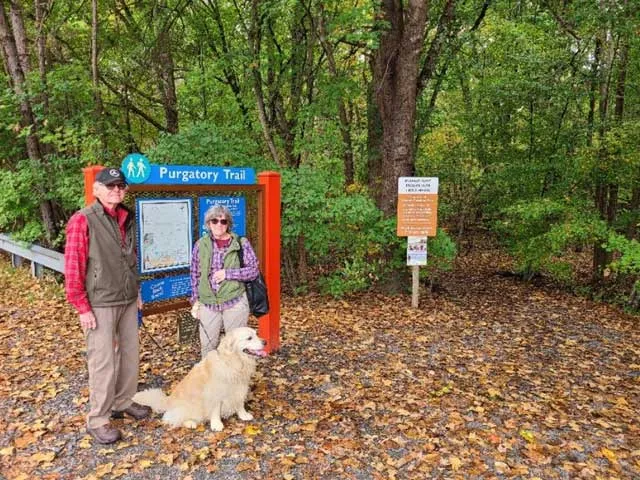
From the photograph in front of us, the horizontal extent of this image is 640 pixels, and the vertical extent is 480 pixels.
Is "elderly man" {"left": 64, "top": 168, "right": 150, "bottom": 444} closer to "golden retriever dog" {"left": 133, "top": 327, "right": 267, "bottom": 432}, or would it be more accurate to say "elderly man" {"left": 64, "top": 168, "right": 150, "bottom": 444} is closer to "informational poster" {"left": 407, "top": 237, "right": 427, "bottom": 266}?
"golden retriever dog" {"left": 133, "top": 327, "right": 267, "bottom": 432}

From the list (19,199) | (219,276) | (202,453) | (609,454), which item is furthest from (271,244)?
(19,199)

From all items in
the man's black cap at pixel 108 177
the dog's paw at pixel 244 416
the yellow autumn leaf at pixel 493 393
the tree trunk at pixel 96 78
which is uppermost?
the tree trunk at pixel 96 78

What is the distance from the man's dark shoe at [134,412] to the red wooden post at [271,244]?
6.00ft

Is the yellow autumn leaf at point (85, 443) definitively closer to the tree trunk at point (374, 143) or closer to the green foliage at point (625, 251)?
the tree trunk at point (374, 143)

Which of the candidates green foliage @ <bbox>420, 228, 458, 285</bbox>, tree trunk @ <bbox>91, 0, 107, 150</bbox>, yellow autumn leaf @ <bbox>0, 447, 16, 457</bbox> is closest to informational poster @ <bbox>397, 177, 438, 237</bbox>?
green foliage @ <bbox>420, 228, 458, 285</bbox>

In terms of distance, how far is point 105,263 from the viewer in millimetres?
3641

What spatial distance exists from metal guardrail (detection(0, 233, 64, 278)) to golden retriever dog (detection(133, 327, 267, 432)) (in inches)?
207

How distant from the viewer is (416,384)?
5.20 metres

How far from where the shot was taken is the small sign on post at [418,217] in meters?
7.98

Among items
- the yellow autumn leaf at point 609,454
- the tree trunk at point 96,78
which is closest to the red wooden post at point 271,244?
the yellow autumn leaf at point 609,454

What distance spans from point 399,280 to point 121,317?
5.98m

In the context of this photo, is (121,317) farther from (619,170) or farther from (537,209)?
(619,170)

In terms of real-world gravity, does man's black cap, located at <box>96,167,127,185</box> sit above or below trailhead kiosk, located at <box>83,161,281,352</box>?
above

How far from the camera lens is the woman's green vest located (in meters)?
4.31
